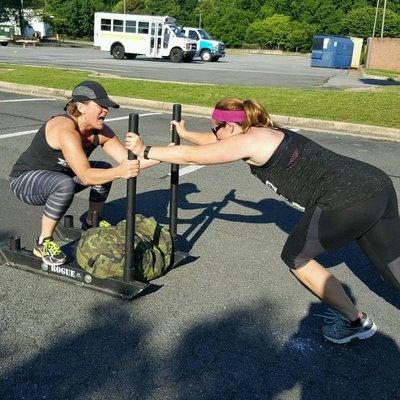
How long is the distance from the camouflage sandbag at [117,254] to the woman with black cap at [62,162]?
0.25 metres

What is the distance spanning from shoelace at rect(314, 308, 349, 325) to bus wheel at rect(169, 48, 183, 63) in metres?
30.5

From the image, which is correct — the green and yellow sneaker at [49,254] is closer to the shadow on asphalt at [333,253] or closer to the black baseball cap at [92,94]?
the black baseball cap at [92,94]

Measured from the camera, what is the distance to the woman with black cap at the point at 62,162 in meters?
3.67

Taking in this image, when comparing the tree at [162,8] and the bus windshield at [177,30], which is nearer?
the bus windshield at [177,30]

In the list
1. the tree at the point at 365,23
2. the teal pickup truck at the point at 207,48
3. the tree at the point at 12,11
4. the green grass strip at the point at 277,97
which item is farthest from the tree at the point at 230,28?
the green grass strip at the point at 277,97

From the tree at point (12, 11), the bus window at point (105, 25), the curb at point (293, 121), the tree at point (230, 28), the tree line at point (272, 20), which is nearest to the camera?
the curb at point (293, 121)

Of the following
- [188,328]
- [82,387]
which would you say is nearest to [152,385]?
[82,387]

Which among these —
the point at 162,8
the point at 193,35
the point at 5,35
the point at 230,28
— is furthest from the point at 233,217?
the point at 162,8

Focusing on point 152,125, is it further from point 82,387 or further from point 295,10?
point 295,10

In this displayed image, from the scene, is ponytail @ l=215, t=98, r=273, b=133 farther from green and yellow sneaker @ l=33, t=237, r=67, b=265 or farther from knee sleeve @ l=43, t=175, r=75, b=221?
green and yellow sneaker @ l=33, t=237, r=67, b=265

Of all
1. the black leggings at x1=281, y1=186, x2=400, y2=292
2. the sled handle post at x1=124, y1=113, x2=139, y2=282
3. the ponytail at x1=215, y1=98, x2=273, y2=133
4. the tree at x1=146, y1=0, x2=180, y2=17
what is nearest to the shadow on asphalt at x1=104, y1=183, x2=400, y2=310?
the black leggings at x1=281, y1=186, x2=400, y2=292

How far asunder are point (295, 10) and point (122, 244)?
76118mm

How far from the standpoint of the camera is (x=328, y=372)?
284cm

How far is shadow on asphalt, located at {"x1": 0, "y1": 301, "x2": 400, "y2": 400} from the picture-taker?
261cm
